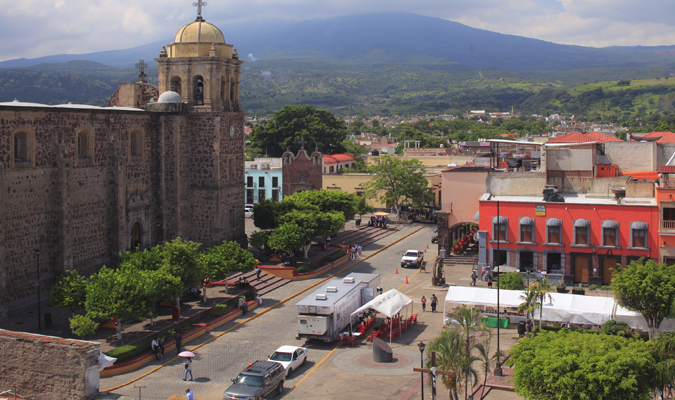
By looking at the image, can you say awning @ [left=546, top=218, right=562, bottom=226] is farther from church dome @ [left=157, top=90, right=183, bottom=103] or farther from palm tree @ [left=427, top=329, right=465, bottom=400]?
church dome @ [left=157, top=90, right=183, bottom=103]

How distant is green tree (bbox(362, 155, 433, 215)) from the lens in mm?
64938

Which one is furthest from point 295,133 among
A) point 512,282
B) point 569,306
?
point 569,306

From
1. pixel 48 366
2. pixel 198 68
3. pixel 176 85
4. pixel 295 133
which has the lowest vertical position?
pixel 48 366

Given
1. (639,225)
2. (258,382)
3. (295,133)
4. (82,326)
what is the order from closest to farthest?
(258,382) → (82,326) → (639,225) → (295,133)

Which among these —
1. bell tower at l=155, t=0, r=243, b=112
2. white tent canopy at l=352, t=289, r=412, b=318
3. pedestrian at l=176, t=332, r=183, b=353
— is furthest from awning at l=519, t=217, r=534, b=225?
pedestrian at l=176, t=332, r=183, b=353

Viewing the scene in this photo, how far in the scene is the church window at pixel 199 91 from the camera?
141 feet

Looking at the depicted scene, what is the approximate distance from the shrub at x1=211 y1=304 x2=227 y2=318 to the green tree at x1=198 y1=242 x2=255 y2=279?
1546mm

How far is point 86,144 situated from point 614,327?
26218mm

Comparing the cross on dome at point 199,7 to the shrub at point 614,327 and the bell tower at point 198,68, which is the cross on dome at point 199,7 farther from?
the shrub at point 614,327

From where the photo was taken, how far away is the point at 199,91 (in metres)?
43.2

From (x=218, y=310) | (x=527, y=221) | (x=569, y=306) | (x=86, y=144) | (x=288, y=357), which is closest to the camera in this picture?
(x=288, y=357)

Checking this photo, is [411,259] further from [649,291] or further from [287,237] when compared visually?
[649,291]

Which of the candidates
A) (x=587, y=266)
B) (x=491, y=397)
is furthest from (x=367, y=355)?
(x=587, y=266)

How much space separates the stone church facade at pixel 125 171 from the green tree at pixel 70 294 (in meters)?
2.41
